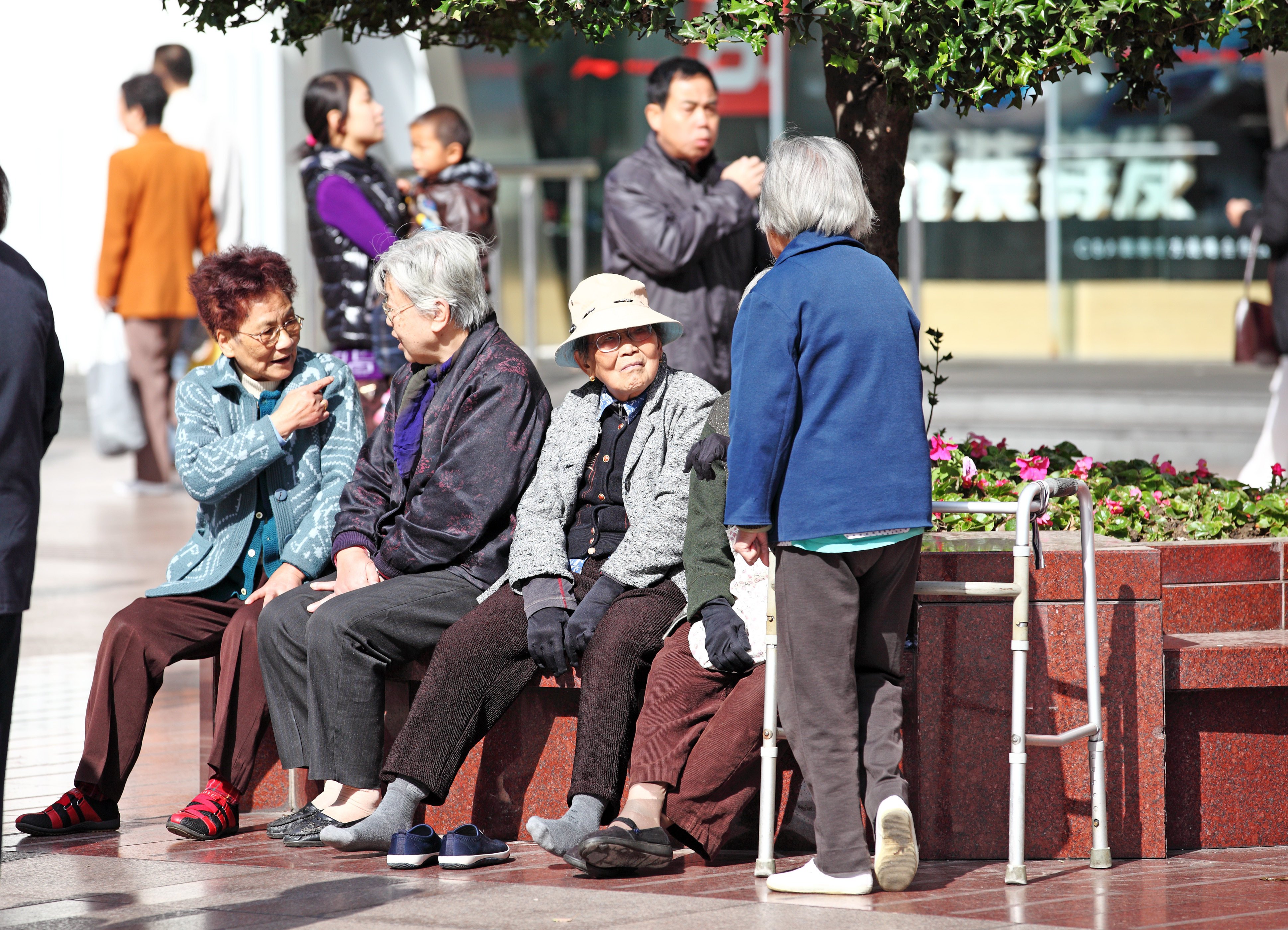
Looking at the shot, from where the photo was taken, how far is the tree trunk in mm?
6098

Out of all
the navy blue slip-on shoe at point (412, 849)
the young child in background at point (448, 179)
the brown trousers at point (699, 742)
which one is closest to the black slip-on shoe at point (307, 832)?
the navy blue slip-on shoe at point (412, 849)

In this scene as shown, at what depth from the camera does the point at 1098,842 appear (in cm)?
450

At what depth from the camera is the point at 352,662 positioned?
4918 mm

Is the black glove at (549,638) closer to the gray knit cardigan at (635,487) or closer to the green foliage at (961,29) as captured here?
the gray knit cardigan at (635,487)

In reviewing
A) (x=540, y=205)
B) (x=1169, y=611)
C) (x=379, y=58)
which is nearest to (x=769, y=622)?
(x=1169, y=611)

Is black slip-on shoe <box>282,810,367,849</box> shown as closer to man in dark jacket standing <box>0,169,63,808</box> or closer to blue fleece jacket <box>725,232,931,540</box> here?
man in dark jacket standing <box>0,169,63,808</box>

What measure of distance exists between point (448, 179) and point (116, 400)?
15.9 feet

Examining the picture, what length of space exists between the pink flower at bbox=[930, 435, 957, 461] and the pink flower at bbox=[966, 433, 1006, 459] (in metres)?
0.15

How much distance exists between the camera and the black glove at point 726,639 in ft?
14.8

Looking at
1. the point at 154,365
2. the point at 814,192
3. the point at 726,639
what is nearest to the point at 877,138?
the point at 814,192

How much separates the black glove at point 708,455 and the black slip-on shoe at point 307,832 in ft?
4.65

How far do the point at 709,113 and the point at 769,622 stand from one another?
3053 millimetres

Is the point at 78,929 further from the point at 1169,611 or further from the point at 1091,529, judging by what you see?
the point at 1169,611

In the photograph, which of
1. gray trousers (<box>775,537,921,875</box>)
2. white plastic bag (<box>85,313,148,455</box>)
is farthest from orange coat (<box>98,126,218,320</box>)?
gray trousers (<box>775,537,921,875</box>)
